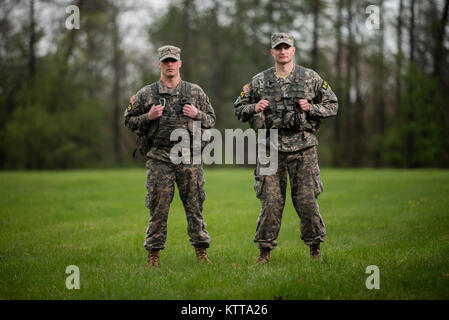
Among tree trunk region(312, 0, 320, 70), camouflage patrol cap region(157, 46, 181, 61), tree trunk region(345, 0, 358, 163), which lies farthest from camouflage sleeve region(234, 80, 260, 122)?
tree trunk region(345, 0, 358, 163)

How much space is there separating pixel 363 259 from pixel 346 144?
2938 cm

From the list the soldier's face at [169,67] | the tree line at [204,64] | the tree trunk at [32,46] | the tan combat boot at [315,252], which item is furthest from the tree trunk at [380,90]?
the soldier's face at [169,67]

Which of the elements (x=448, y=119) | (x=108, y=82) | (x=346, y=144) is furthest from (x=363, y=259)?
(x=108, y=82)

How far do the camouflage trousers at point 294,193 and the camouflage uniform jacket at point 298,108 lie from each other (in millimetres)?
132

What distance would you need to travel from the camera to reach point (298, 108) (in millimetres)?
6086

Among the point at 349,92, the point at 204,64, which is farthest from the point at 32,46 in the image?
the point at 349,92

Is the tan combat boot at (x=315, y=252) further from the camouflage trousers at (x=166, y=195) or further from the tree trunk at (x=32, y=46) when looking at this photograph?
the tree trunk at (x=32, y=46)

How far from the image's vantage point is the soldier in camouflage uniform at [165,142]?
20.5 ft

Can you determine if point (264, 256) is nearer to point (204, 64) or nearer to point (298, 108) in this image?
point (298, 108)

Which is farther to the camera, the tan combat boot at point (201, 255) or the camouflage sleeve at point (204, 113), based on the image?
the tan combat boot at point (201, 255)

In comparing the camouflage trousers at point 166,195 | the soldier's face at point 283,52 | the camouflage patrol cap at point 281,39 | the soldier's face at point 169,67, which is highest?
the camouflage patrol cap at point 281,39

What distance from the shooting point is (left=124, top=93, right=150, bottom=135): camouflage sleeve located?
625 cm

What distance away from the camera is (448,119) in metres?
29.0
